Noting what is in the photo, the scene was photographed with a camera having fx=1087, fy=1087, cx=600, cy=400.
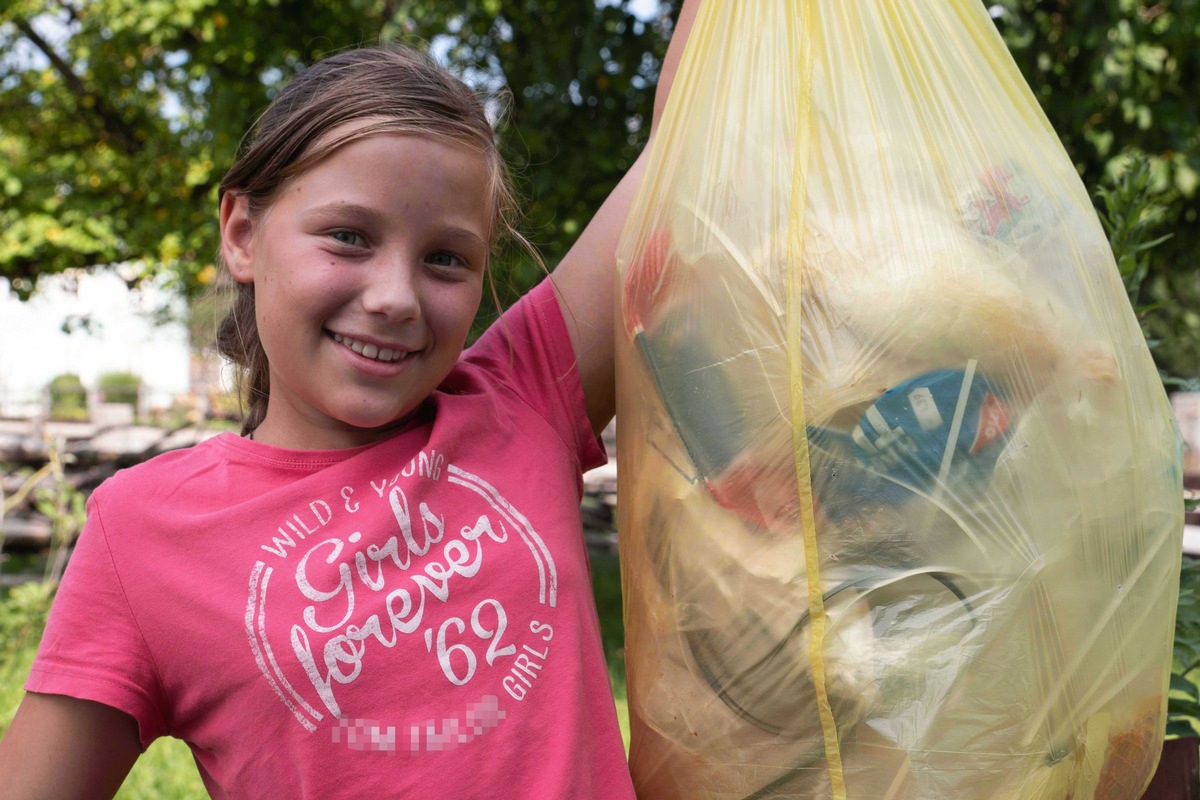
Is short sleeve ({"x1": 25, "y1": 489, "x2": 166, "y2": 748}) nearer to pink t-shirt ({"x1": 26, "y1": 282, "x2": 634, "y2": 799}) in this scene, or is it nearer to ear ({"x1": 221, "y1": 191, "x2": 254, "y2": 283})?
pink t-shirt ({"x1": 26, "y1": 282, "x2": 634, "y2": 799})

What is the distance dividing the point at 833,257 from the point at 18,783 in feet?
2.90

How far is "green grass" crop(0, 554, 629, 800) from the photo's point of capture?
3.29 m

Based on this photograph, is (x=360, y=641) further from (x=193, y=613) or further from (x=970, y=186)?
(x=970, y=186)

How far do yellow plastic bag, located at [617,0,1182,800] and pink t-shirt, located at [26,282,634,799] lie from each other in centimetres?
11

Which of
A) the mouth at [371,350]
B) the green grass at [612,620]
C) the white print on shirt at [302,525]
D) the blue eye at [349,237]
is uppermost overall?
the blue eye at [349,237]

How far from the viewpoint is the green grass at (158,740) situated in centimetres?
329

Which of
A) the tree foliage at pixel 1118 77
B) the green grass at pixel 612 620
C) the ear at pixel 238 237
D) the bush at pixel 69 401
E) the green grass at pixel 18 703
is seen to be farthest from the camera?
the bush at pixel 69 401

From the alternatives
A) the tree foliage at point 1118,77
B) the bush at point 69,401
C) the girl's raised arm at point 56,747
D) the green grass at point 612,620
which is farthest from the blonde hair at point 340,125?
the bush at point 69,401

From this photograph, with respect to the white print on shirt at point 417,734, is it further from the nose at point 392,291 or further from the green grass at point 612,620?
the green grass at point 612,620

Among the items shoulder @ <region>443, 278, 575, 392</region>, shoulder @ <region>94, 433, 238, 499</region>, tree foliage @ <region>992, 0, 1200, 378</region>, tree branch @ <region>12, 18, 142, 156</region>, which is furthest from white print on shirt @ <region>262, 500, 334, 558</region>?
tree branch @ <region>12, 18, 142, 156</region>

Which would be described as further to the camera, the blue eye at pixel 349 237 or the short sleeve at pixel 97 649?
the blue eye at pixel 349 237

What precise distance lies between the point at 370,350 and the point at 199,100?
4.29 m

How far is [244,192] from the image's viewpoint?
1.21m

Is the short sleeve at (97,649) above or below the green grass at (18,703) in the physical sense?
above
